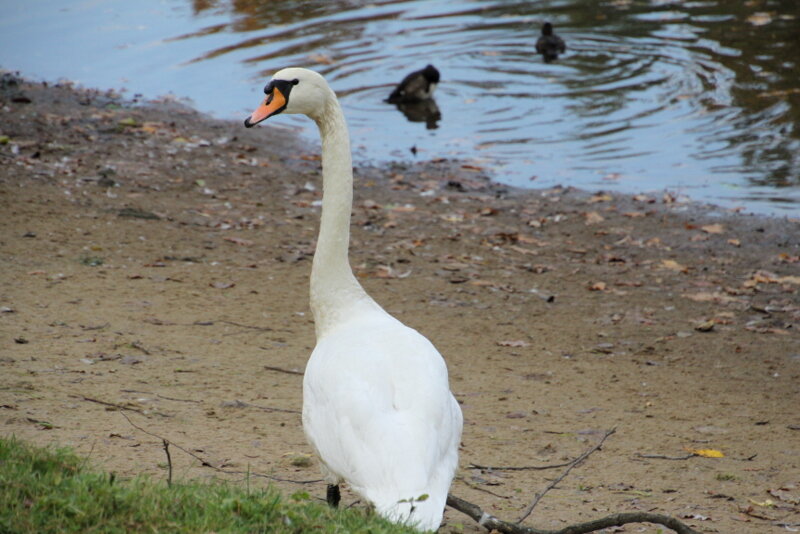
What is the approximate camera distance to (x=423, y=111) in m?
16.3

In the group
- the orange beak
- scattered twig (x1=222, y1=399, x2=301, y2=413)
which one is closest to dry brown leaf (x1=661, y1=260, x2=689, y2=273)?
scattered twig (x1=222, y1=399, x2=301, y2=413)

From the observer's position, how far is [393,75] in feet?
60.6

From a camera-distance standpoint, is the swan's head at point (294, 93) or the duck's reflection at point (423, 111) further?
the duck's reflection at point (423, 111)

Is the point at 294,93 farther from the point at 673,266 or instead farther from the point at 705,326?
the point at 673,266

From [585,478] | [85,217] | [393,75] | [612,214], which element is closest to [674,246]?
[612,214]

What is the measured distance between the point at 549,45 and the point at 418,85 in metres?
3.64

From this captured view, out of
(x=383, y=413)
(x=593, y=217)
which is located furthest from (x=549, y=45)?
(x=383, y=413)

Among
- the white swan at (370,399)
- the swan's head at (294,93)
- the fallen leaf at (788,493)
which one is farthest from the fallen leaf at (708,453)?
the swan's head at (294,93)

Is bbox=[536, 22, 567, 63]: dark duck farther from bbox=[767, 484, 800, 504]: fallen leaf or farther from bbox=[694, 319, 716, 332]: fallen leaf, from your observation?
bbox=[767, 484, 800, 504]: fallen leaf

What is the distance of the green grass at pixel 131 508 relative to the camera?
3.59 metres

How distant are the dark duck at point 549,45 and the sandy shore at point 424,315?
5942 millimetres

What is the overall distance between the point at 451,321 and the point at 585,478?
9.35 feet

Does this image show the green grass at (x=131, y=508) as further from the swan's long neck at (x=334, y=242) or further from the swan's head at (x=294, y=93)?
the swan's head at (x=294, y=93)

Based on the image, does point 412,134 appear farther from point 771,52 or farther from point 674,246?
point 771,52
